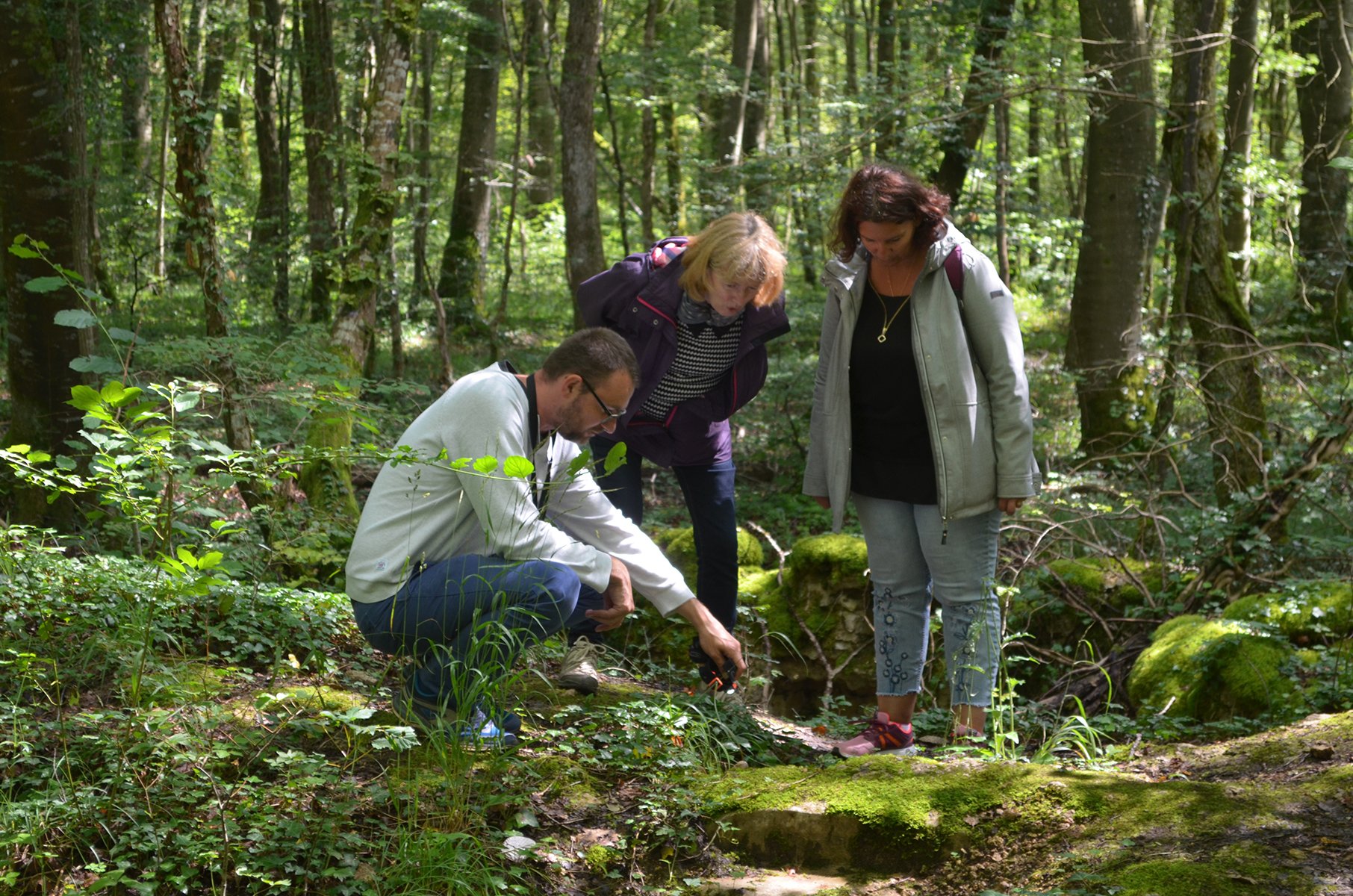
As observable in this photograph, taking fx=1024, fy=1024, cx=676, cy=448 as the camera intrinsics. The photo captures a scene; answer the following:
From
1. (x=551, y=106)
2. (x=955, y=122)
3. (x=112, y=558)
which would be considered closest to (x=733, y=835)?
(x=112, y=558)

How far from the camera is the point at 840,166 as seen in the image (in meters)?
8.67

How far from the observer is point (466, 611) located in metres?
3.02

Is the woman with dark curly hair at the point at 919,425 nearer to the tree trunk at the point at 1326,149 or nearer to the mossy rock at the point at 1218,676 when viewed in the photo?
the mossy rock at the point at 1218,676

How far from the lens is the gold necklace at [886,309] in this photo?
11.9 feet

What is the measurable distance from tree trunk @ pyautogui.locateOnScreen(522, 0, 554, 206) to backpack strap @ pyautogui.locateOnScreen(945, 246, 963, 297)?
837 cm

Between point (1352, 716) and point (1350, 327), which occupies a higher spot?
point (1350, 327)

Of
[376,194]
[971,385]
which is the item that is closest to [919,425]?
[971,385]

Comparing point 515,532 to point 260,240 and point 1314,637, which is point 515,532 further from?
point 260,240

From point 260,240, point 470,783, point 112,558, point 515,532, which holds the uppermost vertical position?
point 260,240

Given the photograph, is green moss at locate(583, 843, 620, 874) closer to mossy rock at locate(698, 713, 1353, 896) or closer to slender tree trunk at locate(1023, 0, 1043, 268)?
mossy rock at locate(698, 713, 1353, 896)

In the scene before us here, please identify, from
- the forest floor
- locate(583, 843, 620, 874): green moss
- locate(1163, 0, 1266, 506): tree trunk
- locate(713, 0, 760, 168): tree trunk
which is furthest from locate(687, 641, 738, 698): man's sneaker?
locate(713, 0, 760, 168): tree trunk

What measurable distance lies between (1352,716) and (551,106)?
14723 mm

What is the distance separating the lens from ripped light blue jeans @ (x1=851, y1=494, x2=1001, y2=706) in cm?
355

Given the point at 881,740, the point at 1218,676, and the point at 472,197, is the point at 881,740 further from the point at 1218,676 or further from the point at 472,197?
the point at 472,197
